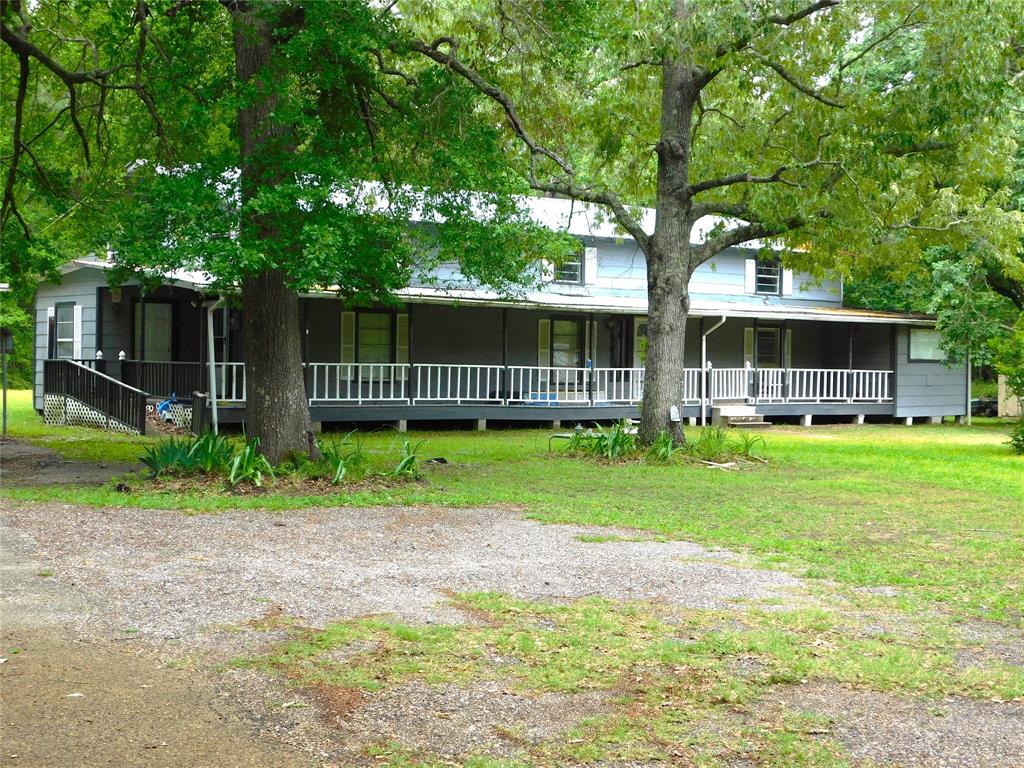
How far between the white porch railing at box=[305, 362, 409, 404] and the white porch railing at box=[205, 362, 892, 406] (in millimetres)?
21

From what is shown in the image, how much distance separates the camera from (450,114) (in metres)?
14.2

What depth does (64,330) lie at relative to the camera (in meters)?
26.2

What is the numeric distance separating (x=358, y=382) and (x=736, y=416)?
10062 millimetres

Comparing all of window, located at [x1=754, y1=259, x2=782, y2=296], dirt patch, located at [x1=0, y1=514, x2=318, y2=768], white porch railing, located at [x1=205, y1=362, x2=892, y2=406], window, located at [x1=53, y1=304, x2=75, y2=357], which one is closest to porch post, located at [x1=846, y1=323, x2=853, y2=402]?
white porch railing, located at [x1=205, y1=362, x2=892, y2=406]

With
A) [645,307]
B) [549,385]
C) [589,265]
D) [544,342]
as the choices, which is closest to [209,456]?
[549,385]

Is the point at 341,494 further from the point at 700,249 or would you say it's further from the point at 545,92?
the point at 700,249

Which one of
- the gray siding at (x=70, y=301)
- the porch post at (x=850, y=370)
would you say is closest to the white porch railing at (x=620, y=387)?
the porch post at (x=850, y=370)

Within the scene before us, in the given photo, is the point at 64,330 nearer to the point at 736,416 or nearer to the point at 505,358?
the point at 505,358

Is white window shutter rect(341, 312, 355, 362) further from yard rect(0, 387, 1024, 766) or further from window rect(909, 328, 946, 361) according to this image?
window rect(909, 328, 946, 361)

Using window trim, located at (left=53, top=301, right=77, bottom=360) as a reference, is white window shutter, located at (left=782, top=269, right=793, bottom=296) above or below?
Answer: above

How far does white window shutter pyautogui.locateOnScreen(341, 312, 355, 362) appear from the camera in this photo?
82.2ft

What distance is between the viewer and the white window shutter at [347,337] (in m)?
25.1

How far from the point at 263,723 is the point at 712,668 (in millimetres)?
2436

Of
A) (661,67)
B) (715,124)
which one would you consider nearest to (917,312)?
(715,124)
